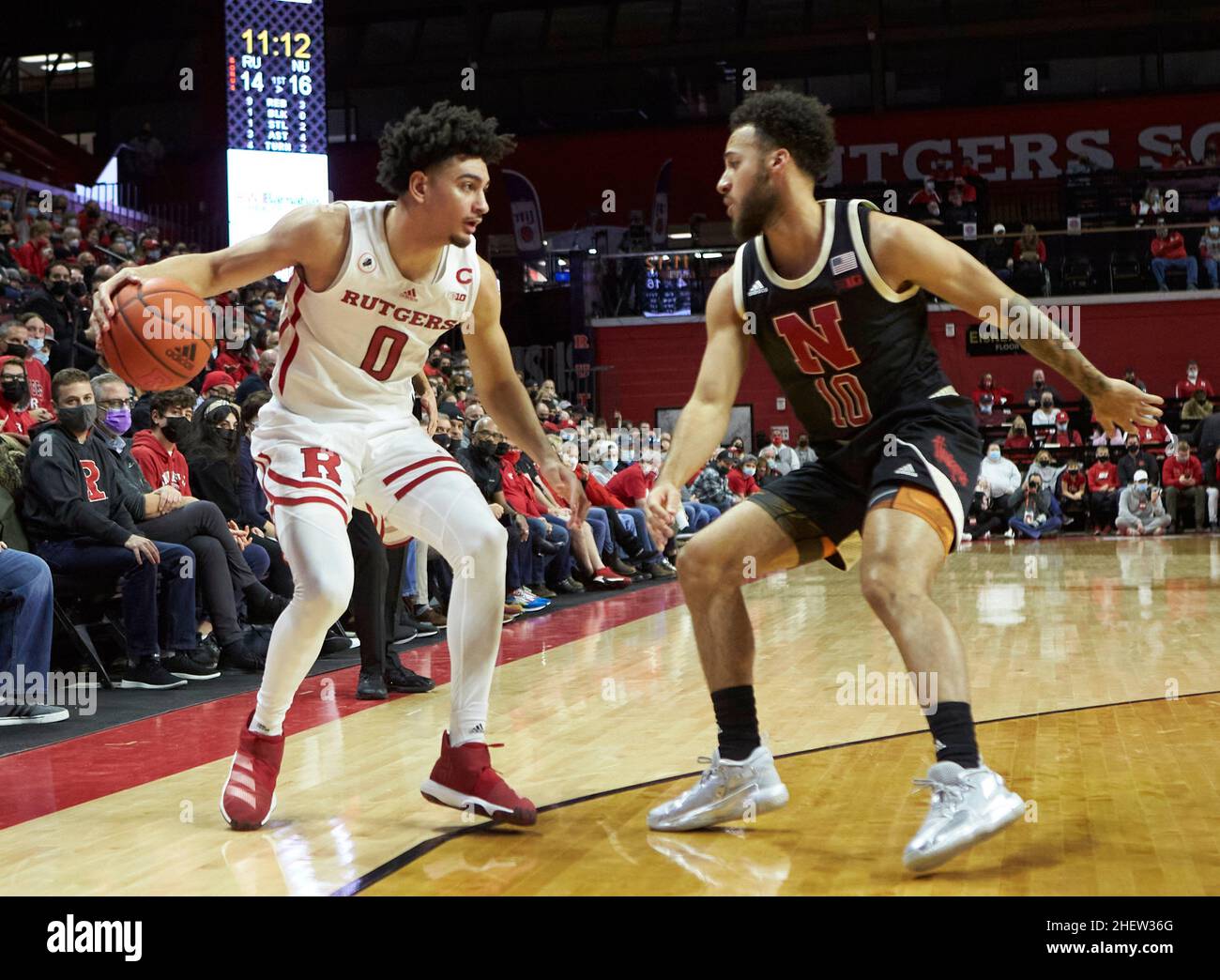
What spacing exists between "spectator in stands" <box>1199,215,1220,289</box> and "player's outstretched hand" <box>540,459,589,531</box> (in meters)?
20.2

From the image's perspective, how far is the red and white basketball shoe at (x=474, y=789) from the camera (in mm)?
3582

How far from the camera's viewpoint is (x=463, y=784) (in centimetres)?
367

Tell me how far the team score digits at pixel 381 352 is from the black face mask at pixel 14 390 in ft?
13.6

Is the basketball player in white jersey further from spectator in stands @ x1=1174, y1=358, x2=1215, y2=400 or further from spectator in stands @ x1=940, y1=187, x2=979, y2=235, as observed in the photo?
spectator in stands @ x1=940, y1=187, x2=979, y2=235

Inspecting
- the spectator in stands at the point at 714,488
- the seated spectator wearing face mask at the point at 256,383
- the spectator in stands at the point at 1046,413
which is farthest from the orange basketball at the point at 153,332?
the spectator in stands at the point at 1046,413

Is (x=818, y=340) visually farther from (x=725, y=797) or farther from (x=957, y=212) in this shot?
(x=957, y=212)

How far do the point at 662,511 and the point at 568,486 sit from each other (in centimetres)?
58

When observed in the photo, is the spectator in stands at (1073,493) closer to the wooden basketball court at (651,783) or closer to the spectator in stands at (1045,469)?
the spectator in stands at (1045,469)

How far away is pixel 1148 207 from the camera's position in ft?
70.7

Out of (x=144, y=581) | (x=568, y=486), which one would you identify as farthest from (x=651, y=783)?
(x=144, y=581)

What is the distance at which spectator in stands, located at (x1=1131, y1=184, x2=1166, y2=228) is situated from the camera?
70.5ft

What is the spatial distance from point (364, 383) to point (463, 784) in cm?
113

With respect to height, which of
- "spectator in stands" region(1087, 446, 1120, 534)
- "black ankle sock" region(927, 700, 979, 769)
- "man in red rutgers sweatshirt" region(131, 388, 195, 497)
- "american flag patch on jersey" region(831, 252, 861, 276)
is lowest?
"spectator in stands" region(1087, 446, 1120, 534)

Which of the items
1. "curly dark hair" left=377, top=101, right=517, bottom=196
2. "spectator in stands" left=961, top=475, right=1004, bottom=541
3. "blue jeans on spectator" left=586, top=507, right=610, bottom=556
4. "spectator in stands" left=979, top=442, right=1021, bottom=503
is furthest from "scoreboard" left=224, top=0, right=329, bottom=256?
"curly dark hair" left=377, top=101, right=517, bottom=196
